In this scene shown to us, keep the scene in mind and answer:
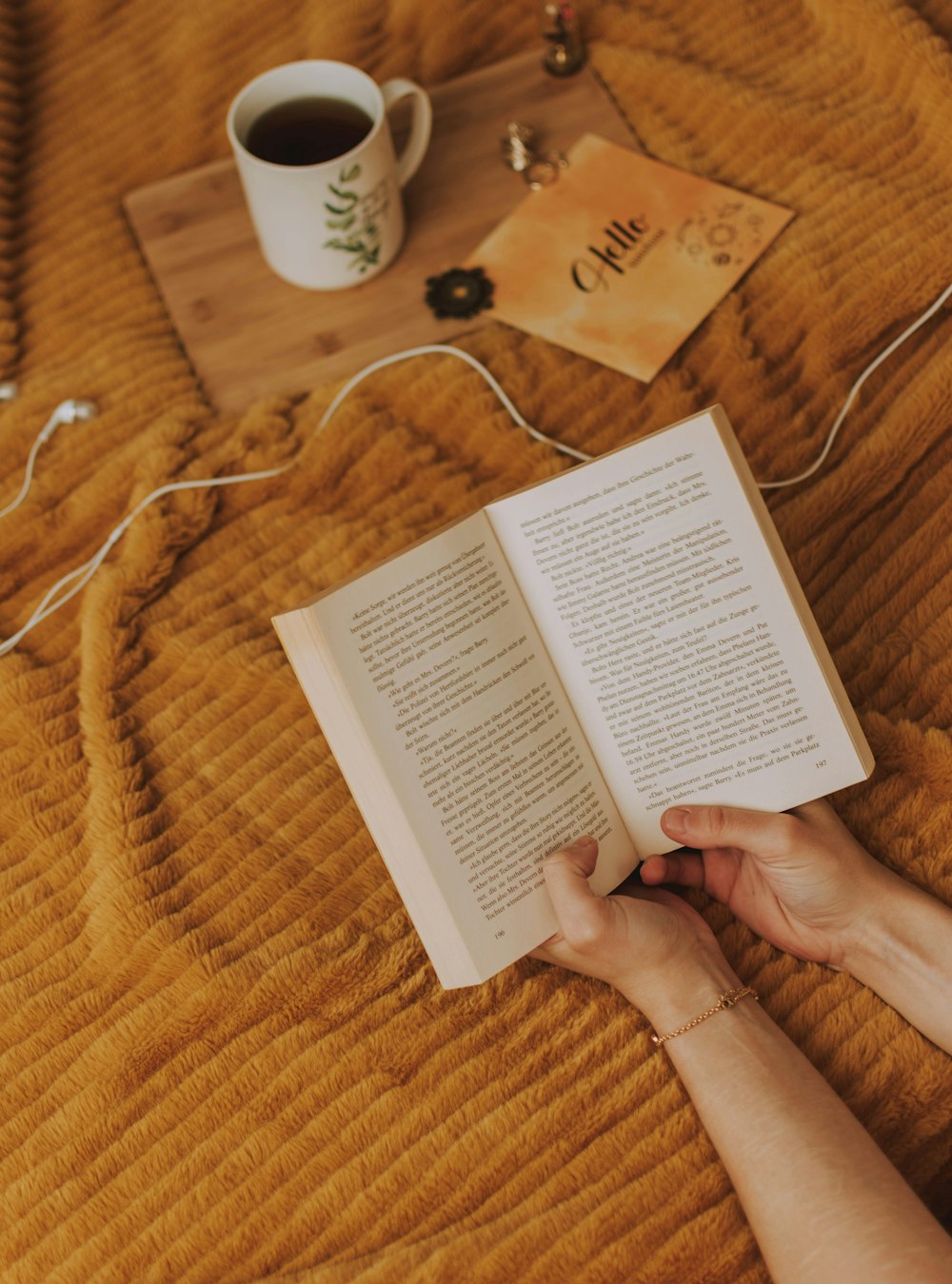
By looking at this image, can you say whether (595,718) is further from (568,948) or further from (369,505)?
(369,505)

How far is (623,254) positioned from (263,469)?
0.34 metres

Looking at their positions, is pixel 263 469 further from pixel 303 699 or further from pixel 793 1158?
pixel 793 1158

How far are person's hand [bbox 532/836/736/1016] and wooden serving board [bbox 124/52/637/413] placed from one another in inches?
18.1

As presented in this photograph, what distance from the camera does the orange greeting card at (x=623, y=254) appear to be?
884 millimetres

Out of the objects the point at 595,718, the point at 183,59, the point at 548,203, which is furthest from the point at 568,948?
the point at 183,59

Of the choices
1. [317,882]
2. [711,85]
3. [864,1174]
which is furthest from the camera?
[711,85]

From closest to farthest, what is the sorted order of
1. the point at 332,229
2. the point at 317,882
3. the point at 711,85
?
the point at 317,882
the point at 332,229
the point at 711,85

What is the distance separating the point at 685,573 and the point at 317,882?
314mm

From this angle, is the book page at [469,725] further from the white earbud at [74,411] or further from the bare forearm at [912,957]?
the white earbud at [74,411]

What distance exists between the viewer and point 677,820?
664mm

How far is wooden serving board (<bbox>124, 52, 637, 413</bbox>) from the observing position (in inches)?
35.5

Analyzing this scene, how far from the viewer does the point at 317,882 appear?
2.42 feet

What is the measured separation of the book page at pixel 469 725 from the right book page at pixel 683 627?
23mm

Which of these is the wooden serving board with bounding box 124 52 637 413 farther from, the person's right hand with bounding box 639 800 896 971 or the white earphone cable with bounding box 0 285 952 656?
the person's right hand with bounding box 639 800 896 971
